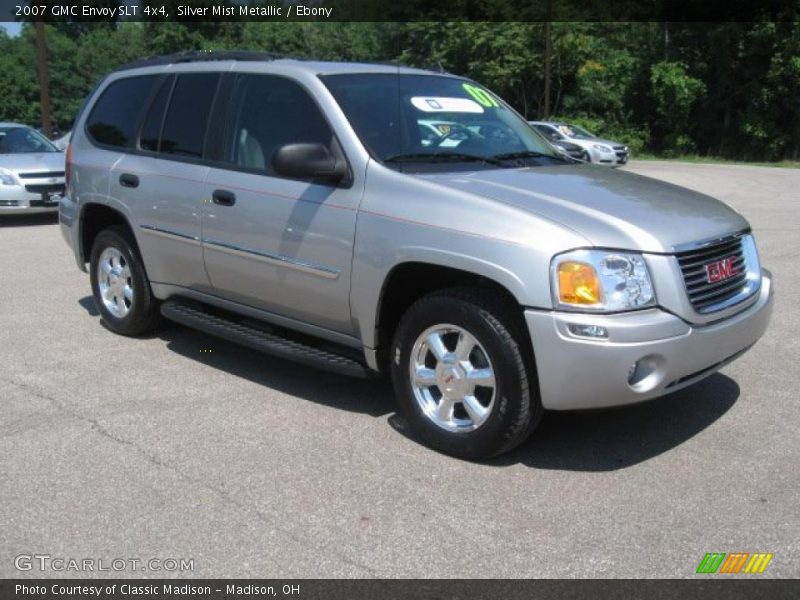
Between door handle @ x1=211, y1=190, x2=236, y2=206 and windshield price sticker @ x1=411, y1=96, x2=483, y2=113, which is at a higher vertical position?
windshield price sticker @ x1=411, y1=96, x2=483, y2=113

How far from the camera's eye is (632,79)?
41031 millimetres

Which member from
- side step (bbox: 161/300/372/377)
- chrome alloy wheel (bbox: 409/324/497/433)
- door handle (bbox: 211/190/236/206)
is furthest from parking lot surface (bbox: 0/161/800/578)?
door handle (bbox: 211/190/236/206)

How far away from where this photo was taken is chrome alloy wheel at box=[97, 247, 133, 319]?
20.9 feet

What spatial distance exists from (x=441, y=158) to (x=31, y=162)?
10.5 meters

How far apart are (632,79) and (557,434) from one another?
39.5m

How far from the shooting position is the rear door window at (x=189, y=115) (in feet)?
18.2

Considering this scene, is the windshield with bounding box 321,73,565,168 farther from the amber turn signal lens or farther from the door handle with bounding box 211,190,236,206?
the amber turn signal lens

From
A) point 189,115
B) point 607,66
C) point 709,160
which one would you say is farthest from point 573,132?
point 189,115

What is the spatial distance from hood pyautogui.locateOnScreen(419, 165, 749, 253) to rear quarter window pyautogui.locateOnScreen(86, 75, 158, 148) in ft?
9.03

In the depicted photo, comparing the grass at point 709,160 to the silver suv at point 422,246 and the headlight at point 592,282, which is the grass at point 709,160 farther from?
the headlight at point 592,282

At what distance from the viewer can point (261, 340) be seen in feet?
16.8

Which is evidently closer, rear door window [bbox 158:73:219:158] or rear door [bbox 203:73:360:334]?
rear door [bbox 203:73:360:334]

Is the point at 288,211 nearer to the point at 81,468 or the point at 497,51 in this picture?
the point at 81,468

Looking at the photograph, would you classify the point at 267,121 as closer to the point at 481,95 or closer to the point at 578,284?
the point at 481,95
